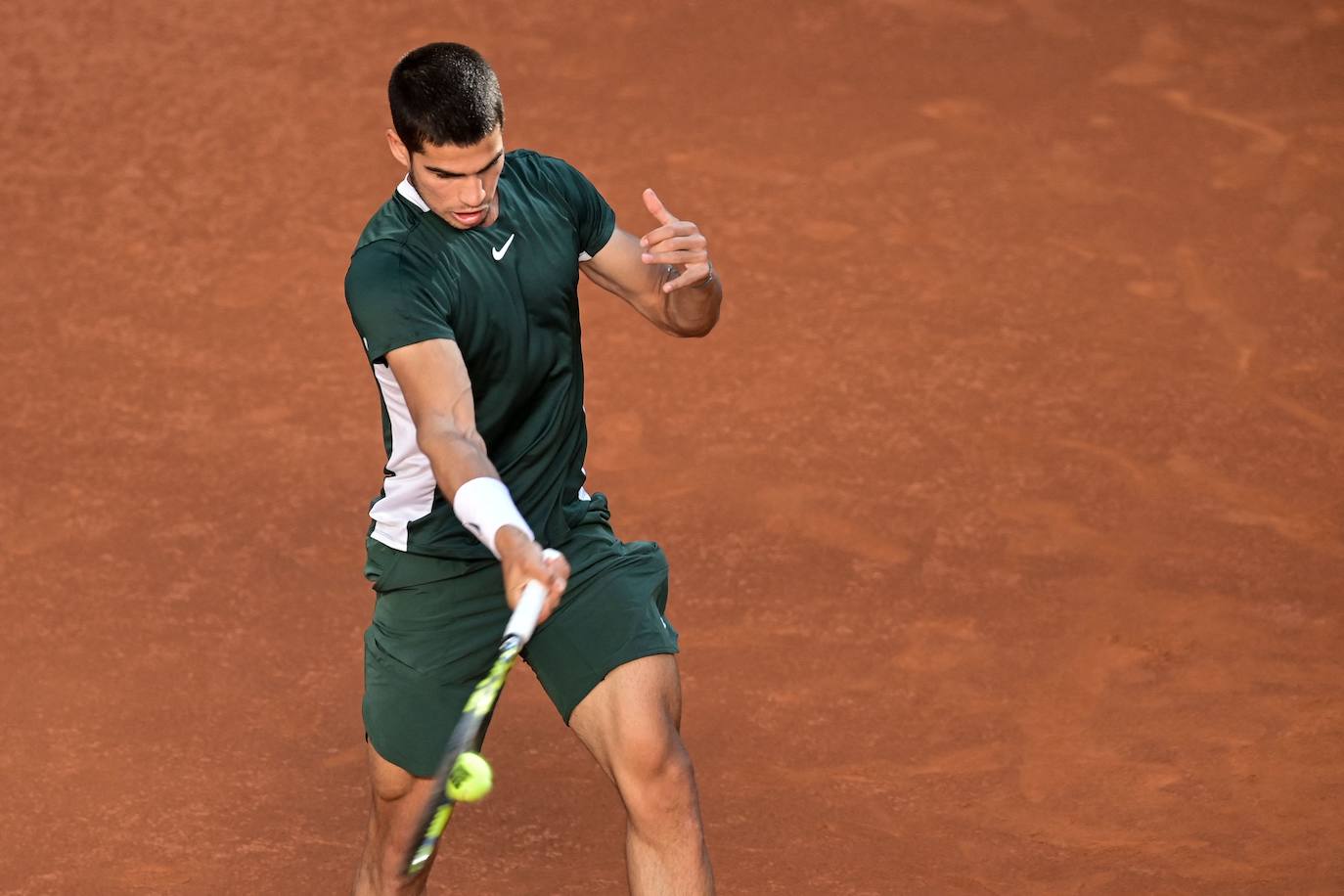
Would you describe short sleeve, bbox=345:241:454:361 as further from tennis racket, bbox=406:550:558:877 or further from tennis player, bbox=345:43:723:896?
tennis racket, bbox=406:550:558:877

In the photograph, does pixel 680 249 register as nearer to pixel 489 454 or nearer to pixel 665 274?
pixel 665 274

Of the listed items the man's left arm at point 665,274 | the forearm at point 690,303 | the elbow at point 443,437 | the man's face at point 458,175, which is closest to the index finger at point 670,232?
the man's left arm at point 665,274

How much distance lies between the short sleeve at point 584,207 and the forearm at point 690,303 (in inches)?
6.2

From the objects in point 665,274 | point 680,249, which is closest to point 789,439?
point 665,274

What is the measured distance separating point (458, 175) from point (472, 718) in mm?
1147

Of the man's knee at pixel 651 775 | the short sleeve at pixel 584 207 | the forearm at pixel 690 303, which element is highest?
the short sleeve at pixel 584 207

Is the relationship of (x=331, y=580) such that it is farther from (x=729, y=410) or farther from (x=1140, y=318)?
(x=1140, y=318)

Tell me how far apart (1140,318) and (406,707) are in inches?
182

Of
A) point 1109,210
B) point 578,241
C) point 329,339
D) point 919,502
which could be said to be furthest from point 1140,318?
point 578,241

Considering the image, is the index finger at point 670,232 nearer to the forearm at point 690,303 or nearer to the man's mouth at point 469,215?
the forearm at point 690,303

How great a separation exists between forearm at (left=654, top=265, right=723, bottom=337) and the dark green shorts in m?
0.51

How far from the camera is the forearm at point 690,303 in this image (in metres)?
4.33

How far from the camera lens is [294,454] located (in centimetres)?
728

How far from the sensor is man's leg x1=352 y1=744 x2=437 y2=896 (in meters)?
4.27
